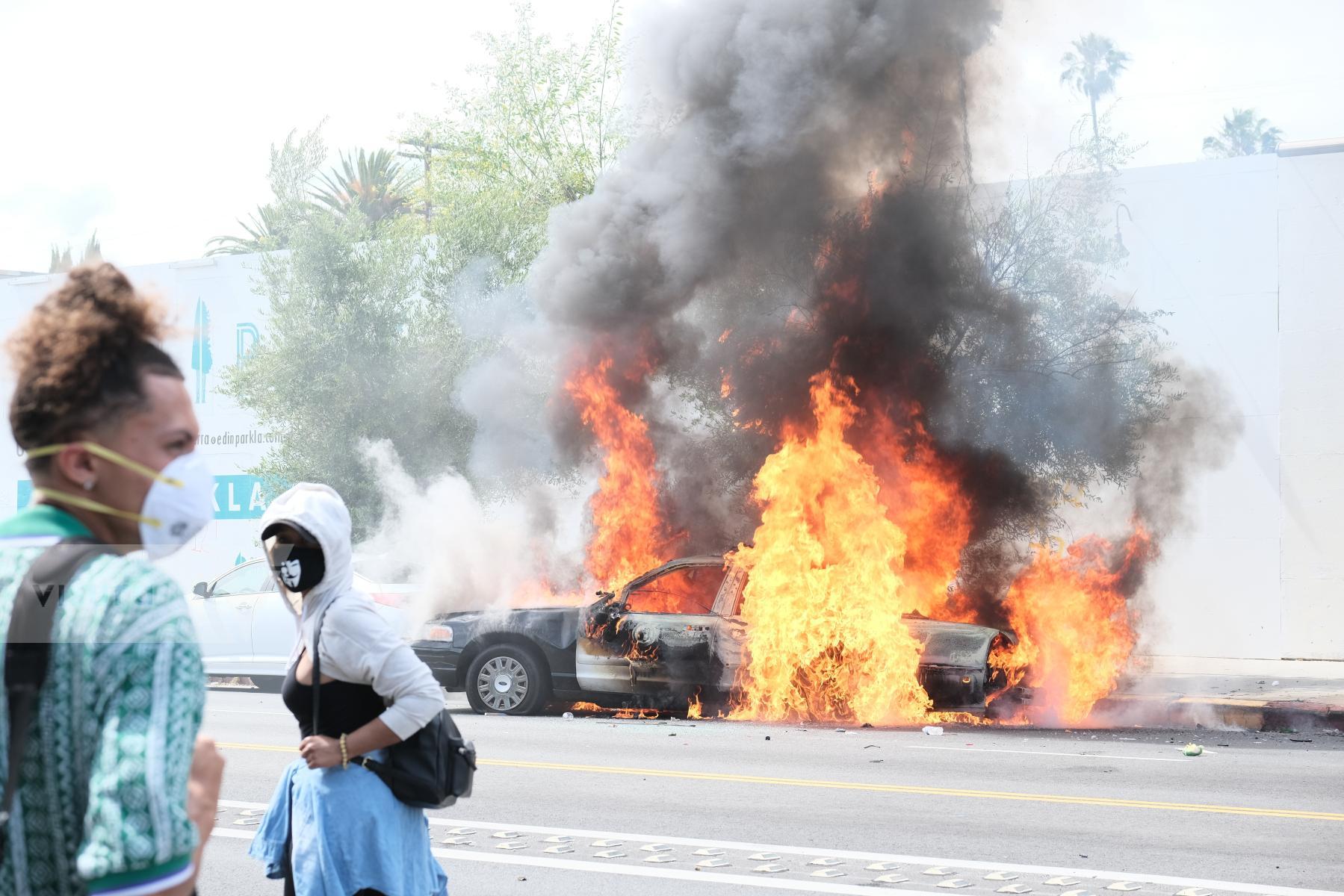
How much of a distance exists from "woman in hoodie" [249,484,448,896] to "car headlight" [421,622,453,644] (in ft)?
30.2

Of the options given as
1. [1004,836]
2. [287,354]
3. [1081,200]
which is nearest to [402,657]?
[1004,836]

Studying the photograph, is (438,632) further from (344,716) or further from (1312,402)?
(1312,402)

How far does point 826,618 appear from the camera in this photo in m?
12.4

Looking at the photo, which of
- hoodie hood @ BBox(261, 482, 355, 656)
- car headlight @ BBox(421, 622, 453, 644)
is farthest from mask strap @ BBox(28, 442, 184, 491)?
car headlight @ BBox(421, 622, 453, 644)

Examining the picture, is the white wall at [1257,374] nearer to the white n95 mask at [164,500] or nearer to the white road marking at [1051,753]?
the white road marking at [1051,753]

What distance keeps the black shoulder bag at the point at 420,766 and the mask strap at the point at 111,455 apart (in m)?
1.76

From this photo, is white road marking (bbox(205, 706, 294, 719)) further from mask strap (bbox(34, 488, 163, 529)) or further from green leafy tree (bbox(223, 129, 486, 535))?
mask strap (bbox(34, 488, 163, 529))

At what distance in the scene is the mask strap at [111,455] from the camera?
1849mm

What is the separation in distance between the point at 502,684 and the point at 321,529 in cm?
940

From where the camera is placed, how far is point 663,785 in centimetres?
890

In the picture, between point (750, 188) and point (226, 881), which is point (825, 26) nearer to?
point (750, 188)

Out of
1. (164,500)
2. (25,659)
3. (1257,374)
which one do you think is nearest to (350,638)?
(164,500)

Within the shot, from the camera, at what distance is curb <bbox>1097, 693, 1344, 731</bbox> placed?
13086 millimetres

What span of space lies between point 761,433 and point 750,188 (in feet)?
10.2
